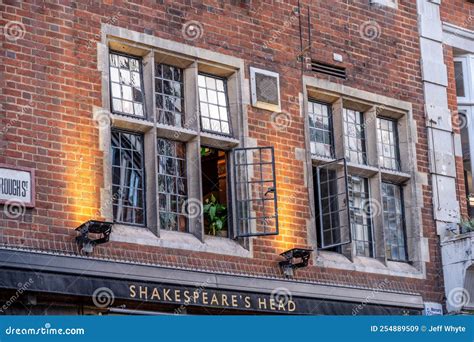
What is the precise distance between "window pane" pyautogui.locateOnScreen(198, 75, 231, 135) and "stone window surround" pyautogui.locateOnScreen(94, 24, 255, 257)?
0.10 metres

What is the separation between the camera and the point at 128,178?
576 inches

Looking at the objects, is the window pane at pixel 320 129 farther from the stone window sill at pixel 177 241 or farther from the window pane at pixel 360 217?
the stone window sill at pixel 177 241

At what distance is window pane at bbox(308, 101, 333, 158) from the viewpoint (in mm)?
16891

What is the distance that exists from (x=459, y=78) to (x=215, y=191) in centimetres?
590

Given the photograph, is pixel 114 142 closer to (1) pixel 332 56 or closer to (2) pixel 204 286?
(2) pixel 204 286

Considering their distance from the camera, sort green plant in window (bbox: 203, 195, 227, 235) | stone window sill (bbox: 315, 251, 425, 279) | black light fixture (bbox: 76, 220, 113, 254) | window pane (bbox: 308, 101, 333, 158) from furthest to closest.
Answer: window pane (bbox: 308, 101, 333, 158) → stone window sill (bbox: 315, 251, 425, 279) → green plant in window (bbox: 203, 195, 227, 235) → black light fixture (bbox: 76, 220, 113, 254)

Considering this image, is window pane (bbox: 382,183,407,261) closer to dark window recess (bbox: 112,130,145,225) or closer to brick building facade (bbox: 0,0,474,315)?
brick building facade (bbox: 0,0,474,315)

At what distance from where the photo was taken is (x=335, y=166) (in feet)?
54.7

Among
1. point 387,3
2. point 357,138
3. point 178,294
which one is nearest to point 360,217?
point 357,138

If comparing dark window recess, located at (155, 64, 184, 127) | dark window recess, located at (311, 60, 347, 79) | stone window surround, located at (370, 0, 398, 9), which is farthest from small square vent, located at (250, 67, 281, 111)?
stone window surround, located at (370, 0, 398, 9)

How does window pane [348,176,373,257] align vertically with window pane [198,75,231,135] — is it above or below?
below

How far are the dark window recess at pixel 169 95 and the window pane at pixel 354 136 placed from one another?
10.0 ft

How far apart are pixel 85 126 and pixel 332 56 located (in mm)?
4692
